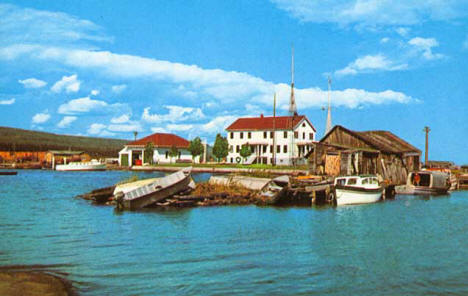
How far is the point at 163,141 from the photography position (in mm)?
105375

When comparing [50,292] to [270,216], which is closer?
[50,292]

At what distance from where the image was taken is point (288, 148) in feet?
298

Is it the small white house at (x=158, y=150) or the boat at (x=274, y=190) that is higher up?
the small white house at (x=158, y=150)

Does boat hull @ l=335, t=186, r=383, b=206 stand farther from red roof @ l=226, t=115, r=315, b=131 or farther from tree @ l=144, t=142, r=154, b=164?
tree @ l=144, t=142, r=154, b=164

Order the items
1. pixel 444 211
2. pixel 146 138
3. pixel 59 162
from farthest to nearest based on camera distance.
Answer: pixel 59 162 < pixel 146 138 < pixel 444 211

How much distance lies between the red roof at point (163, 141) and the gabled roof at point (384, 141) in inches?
2120

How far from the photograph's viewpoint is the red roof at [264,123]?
301 ft

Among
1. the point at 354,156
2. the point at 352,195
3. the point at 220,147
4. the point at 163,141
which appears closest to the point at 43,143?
the point at 163,141

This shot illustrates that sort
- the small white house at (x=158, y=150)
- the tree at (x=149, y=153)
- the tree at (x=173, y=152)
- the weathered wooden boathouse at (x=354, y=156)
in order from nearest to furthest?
the weathered wooden boathouse at (x=354, y=156), the tree at (x=149, y=153), the tree at (x=173, y=152), the small white house at (x=158, y=150)

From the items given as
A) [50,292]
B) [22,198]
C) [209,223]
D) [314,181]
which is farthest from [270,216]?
[22,198]

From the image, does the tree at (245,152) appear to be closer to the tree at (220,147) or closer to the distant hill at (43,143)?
the tree at (220,147)

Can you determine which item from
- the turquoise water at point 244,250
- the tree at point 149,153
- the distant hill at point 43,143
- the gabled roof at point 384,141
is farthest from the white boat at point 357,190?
the distant hill at point 43,143

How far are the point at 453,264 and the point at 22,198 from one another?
109 feet

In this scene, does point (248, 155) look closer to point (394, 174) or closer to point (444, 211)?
point (394, 174)
